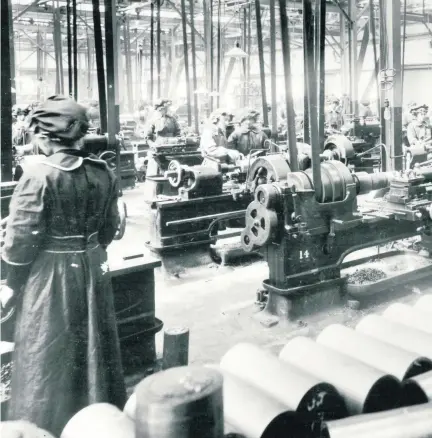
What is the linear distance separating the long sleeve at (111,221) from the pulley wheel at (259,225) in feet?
5.06

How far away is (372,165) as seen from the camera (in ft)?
32.0

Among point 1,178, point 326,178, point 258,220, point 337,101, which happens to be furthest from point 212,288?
point 337,101

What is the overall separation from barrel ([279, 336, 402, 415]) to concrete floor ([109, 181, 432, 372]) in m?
2.04

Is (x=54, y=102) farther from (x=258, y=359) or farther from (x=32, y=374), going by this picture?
(x=258, y=359)

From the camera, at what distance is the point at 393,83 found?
18.1 ft

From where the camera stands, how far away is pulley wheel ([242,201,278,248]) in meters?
3.92

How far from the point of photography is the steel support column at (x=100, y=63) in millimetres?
3477

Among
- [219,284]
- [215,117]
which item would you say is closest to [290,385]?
[219,284]

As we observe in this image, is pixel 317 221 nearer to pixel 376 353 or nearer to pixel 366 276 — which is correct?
pixel 366 276

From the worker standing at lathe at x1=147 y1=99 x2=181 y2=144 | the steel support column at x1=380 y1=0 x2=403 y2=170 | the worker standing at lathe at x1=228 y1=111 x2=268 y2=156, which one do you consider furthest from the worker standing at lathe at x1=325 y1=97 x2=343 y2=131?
the steel support column at x1=380 y1=0 x2=403 y2=170

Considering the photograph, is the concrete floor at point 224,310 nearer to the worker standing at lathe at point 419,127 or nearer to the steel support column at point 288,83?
the steel support column at point 288,83

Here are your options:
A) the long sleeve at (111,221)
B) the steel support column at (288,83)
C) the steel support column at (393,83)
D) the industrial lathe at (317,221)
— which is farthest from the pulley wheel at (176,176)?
the long sleeve at (111,221)

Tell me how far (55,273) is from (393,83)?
4.33m

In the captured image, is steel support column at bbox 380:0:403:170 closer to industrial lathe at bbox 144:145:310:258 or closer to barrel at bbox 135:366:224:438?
industrial lathe at bbox 144:145:310:258
